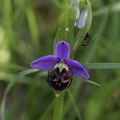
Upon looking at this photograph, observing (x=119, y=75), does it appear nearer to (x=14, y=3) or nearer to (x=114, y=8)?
(x=114, y=8)

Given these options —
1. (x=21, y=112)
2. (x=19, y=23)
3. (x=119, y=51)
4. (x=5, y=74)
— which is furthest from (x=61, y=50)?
(x=19, y=23)

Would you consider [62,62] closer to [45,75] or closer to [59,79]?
[59,79]

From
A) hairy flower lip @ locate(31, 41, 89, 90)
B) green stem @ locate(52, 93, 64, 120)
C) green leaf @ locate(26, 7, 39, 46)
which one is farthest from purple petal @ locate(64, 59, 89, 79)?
green leaf @ locate(26, 7, 39, 46)

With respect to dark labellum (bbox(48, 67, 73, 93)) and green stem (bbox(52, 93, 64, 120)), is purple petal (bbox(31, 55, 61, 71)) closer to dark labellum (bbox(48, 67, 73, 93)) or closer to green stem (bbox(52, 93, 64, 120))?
dark labellum (bbox(48, 67, 73, 93))

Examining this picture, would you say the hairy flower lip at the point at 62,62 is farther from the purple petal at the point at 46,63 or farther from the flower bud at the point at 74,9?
the flower bud at the point at 74,9

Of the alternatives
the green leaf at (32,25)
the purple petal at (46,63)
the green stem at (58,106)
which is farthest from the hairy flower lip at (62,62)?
the green leaf at (32,25)

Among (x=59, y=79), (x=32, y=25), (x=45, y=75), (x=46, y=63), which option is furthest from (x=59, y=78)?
(x=32, y=25)
